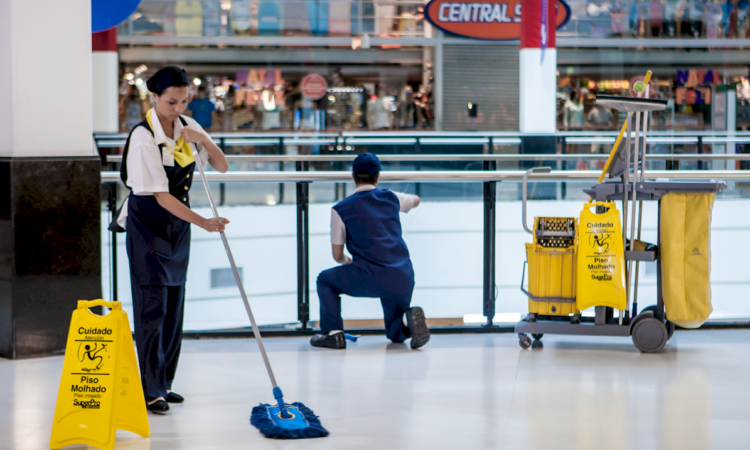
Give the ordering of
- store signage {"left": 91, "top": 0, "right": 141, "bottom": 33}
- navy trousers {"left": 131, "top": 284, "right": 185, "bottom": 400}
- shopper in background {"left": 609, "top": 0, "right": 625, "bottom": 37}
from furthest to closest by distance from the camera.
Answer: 1. shopper in background {"left": 609, "top": 0, "right": 625, "bottom": 37}
2. store signage {"left": 91, "top": 0, "right": 141, "bottom": 33}
3. navy trousers {"left": 131, "top": 284, "right": 185, "bottom": 400}

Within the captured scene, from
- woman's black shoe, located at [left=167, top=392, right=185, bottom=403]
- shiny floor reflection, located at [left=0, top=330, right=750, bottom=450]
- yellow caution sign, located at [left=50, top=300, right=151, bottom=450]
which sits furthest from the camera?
woman's black shoe, located at [left=167, top=392, right=185, bottom=403]

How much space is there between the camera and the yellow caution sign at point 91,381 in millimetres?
2924

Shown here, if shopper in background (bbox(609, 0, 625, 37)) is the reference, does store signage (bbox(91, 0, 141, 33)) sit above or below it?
below

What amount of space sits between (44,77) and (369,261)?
1881 millimetres

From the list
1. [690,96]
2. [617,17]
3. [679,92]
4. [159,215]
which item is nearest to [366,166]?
[159,215]

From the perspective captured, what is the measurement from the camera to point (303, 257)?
5.11 m

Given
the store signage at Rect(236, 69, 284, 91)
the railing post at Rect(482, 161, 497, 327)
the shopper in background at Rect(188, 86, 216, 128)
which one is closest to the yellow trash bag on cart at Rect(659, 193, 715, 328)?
Answer: the railing post at Rect(482, 161, 497, 327)

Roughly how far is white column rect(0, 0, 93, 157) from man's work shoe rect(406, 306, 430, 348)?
1.92 metres

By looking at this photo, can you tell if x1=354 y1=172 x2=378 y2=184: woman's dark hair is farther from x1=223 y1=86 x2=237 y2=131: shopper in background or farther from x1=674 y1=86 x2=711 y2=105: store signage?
x1=674 y1=86 x2=711 y2=105: store signage

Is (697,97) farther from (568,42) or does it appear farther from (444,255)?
(444,255)

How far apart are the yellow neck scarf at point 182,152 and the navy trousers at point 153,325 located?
0.49 metres

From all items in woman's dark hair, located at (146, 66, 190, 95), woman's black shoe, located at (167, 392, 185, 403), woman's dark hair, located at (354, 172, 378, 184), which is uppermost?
woman's dark hair, located at (146, 66, 190, 95)

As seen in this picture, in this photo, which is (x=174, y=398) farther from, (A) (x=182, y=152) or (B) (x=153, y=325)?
(A) (x=182, y=152)

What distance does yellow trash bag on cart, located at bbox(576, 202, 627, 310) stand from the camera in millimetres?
4348
